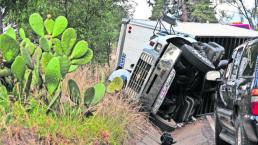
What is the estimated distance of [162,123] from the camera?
11602 mm

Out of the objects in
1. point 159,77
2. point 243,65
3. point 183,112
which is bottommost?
point 183,112

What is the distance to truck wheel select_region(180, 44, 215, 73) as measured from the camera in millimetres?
11163

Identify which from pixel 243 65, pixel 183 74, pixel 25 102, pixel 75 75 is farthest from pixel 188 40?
pixel 25 102

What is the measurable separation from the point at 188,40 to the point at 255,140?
5.70 metres

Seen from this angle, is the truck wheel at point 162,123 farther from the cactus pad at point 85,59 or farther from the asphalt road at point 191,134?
the cactus pad at point 85,59

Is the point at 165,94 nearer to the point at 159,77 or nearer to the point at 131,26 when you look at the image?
the point at 159,77

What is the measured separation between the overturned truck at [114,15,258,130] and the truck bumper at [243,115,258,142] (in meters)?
4.57

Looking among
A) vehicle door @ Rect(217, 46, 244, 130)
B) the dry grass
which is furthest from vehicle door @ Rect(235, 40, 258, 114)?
the dry grass

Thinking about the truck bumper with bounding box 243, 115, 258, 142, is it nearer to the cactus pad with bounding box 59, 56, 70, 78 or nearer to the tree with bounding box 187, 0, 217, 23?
the cactus pad with bounding box 59, 56, 70, 78

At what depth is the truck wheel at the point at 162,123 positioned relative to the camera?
37.8 ft

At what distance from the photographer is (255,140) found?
6.52m

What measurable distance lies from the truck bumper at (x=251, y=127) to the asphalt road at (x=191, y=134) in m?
2.71

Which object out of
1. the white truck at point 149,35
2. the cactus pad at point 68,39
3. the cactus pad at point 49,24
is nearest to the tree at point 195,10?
the white truck at point 149,35

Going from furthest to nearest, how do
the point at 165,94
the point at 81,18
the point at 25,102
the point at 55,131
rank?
the point at 81,18, the point at 165,94, the point at 25,102, the point at 55,131
